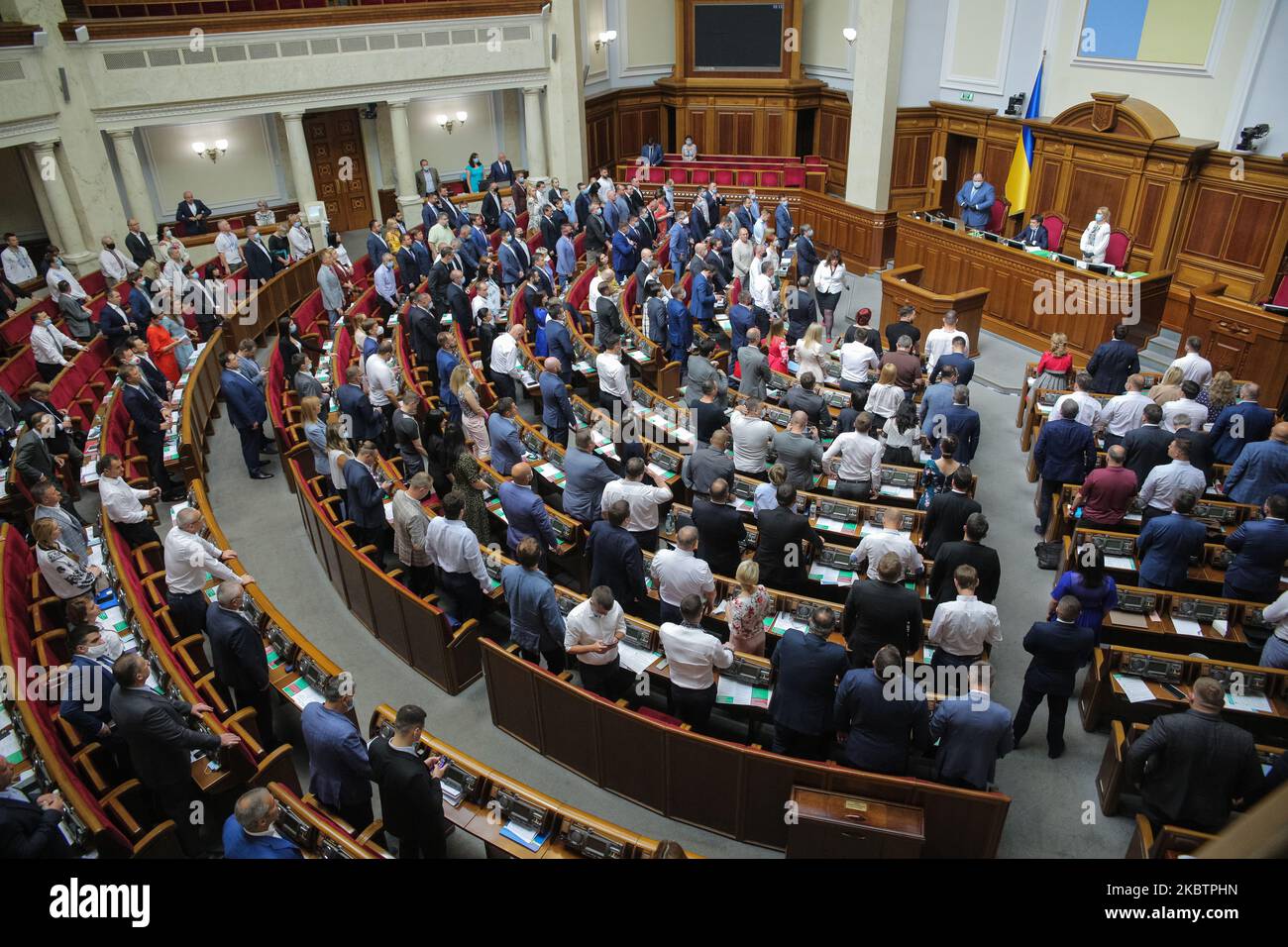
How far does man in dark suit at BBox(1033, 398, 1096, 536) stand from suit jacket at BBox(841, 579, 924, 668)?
3608mm

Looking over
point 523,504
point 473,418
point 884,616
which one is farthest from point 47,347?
point 884,616

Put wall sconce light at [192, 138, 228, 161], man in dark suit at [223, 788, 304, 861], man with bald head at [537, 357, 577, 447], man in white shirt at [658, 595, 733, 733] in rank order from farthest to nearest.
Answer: wall sconce light at [192, 138, 228, 161] < man with bald head at [537, 357, 577, 447] < man in white shirt at [658, 595, 733, 733] < man in dark suit at [223, 788, 304, 861]

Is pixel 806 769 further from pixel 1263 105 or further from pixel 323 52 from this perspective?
pixel 323 52

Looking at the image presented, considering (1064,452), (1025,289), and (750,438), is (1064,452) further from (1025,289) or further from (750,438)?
(1025,289)

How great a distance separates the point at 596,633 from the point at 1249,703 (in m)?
4.25

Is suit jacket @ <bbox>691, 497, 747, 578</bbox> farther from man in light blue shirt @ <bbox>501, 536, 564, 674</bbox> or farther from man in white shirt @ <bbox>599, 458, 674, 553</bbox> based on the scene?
man in light blue shirt @ <bbox>501, 536, 564, 674</bbox>

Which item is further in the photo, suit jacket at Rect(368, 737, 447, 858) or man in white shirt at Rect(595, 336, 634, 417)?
man in white shirt at Rect(595, 336, 634, 417)

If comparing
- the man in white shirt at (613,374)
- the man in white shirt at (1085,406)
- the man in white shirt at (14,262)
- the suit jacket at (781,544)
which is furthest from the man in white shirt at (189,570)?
the man in white shirt at (14,262)

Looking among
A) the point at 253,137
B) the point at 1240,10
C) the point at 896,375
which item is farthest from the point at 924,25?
the point at 253,137

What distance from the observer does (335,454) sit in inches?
290

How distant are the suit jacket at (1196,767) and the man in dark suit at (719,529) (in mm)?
2795

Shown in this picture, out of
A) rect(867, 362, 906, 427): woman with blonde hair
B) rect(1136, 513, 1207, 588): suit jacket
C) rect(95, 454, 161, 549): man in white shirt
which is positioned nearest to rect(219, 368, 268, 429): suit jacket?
rect(95, 454, 161, 549): man in white shirt

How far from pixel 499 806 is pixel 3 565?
4.54m

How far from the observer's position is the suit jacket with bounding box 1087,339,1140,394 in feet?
31.0
